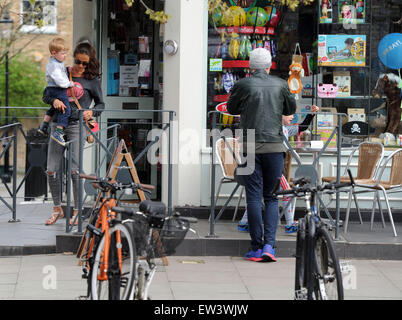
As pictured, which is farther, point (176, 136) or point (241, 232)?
point (176, 136)

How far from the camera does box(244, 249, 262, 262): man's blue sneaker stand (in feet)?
26.9

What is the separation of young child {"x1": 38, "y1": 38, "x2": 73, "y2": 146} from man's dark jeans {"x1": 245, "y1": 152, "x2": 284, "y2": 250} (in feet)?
7.47

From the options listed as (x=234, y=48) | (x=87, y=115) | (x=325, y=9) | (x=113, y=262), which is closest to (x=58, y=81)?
(x=87, y=115)

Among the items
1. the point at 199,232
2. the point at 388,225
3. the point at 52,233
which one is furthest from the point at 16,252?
the point at 388,225

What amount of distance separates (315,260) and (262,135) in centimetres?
267

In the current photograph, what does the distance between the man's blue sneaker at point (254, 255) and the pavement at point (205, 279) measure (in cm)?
6

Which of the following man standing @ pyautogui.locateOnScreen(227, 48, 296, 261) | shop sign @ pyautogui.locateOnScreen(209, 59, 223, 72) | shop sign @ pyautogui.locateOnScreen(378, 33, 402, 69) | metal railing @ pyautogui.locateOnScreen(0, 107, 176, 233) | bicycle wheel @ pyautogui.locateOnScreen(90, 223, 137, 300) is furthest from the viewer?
shop sign @ pyautogui.locateOnScreen(378, 33, 402, 69)

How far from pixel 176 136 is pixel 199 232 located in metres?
1.55

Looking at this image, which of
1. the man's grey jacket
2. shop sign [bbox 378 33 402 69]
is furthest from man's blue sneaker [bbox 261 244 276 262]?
shop sign [bbox 378 33 402 69]

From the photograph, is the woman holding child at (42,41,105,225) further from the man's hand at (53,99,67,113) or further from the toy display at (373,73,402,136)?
the toy display at (373,73,402,136)

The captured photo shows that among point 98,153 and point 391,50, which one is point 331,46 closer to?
point 391,50
